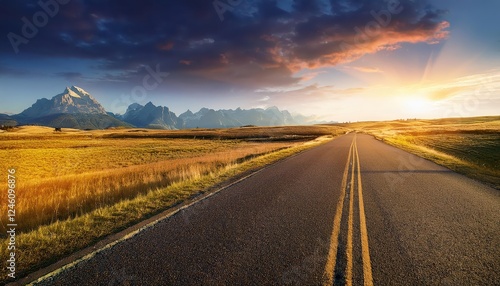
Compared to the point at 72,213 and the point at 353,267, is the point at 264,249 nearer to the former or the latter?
the point at 353,267

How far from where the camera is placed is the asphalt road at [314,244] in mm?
4016

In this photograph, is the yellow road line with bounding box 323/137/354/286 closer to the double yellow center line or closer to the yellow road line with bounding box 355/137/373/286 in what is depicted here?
the double yellow center line

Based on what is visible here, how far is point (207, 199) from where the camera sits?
838cm

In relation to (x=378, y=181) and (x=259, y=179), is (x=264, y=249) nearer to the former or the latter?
(x=259, y=179)

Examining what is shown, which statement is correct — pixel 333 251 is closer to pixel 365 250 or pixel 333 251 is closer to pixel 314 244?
pixel 314 244

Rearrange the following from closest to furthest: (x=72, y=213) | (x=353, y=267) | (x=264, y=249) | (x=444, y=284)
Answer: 1. (x=444, y=284)
2. (x=353, y=267)
3. (x=264, y=249)
4. (x=72, y=213)

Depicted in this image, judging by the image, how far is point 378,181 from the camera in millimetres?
11266

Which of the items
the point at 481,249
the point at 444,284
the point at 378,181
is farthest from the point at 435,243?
the point at 378,181

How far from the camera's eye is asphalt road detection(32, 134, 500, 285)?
402 cm

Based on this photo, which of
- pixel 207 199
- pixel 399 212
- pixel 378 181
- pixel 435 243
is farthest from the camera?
pixel 378 181

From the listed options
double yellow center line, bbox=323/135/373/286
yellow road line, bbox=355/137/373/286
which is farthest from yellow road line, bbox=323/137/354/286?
yellow road line, bbox=355/137/373/286

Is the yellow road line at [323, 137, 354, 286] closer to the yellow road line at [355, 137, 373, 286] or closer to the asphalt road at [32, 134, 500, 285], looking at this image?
the asphalt road at [32, 134, 500, 285]

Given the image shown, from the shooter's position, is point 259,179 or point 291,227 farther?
point 259,179

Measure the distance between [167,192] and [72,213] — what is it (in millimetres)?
3023
